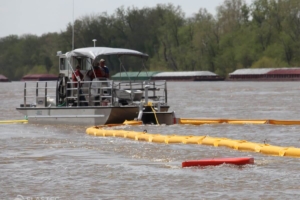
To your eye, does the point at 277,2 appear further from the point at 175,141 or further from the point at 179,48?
the point at 175,141

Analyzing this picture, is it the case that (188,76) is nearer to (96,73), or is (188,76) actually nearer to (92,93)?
(96,73)

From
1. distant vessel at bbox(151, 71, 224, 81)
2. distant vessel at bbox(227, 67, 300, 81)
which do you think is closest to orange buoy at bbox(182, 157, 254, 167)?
distant vessel at bbox(227, 67, 300, 81)

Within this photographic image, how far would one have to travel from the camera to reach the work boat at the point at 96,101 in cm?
2684

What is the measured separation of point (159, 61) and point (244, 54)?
65.1 ft

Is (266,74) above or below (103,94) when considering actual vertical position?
above

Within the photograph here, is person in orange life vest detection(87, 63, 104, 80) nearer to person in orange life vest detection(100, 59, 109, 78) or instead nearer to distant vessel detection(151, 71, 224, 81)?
person in orange life vest detection(100, 59, 109, 78)

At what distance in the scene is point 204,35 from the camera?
464 feet

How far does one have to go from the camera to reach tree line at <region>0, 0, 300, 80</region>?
131500 millimetres

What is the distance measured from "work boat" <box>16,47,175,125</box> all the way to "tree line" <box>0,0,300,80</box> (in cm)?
8990

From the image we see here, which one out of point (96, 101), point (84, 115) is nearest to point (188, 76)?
point (84, 115)

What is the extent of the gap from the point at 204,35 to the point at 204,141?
121 meters

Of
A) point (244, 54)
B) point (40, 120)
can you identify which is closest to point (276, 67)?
point (244, 54)

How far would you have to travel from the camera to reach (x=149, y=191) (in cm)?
1488

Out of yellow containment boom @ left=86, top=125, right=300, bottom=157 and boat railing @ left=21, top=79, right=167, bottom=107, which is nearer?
yellow containment boom @ left=86, top=125, right=300, bottom=157
